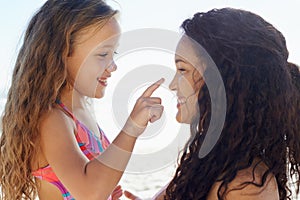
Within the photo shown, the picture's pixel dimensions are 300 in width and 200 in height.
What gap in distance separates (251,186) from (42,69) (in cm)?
74

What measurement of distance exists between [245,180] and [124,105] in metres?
0.55

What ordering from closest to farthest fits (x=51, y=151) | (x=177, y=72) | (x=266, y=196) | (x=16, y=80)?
(x=266, y=196), (x=51, y=151), (x=177, y=72), (x=16, y=80)

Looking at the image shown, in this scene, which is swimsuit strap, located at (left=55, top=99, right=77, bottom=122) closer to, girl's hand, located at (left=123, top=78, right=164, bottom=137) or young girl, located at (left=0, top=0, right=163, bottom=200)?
young girl, located at (left=0, top=0, right=163, bottom=200)

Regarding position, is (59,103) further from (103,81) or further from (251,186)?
(251,186)

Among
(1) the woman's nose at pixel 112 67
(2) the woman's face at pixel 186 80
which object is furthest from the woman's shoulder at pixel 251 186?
(1) the woman's nose at pixel 112 67

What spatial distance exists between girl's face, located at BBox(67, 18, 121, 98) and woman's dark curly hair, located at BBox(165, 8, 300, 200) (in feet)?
0.93

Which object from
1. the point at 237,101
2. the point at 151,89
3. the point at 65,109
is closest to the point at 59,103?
the point at 65,109

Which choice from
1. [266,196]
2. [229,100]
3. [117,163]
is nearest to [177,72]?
[229,100]

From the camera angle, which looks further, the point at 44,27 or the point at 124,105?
the point at 124,105

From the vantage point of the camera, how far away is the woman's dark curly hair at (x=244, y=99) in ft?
4.41

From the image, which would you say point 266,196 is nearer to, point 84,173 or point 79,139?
point 84,173

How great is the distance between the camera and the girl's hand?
1.31 metres

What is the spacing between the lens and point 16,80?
5.16 ft

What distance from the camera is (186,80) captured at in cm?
145
